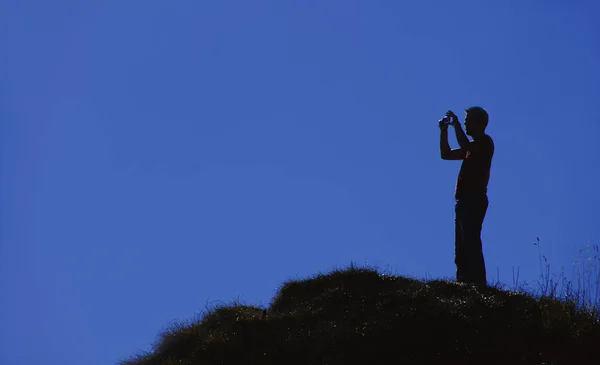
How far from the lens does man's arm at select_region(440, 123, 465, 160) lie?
1453 centimetres

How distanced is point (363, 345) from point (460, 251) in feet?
12.4

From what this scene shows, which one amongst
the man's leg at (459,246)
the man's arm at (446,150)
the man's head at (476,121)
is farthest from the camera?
the man's arm at (446,150)

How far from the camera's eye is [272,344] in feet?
40.7

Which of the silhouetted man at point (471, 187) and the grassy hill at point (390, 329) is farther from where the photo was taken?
the silhouetted man at point (471, 187)

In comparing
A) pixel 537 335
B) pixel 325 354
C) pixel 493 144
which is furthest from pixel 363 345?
pixel 493 144

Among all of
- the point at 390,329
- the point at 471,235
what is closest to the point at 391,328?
the point at 390,329

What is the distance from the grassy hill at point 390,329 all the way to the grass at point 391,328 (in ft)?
0.05

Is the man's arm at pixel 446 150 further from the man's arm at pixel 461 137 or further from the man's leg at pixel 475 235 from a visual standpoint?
the man's leg at pixel 475 235

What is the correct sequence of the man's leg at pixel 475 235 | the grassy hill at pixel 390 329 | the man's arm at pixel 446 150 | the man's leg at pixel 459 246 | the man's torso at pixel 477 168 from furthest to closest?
1. the man's arm at pixel 446 150
2. the man's leg at pixel 459 246
3. the man's torso at pixel 477 168
4. the man's leg at pixel 475 235
5. the grassy hill at pixel 390 329

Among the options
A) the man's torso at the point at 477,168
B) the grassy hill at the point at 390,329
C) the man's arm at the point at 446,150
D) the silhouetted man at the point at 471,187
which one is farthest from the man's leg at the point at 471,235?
the man's arm at the point at 446,150

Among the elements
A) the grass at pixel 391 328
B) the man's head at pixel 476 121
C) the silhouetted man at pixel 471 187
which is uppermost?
the man's head at pixel 476 121

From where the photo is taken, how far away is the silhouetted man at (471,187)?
46.2 feet

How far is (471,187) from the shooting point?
1422cm

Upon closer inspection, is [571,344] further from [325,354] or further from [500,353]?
[325,354]
